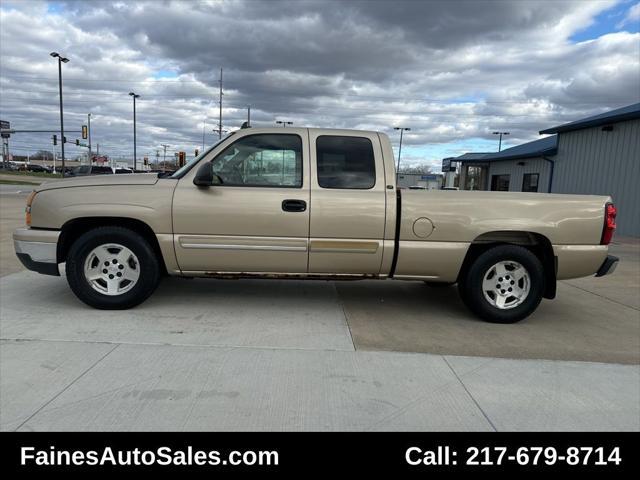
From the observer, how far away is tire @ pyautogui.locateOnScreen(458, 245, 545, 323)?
480 centimetres

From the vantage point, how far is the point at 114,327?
4332 mm

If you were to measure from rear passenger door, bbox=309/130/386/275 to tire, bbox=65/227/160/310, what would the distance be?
169 cm

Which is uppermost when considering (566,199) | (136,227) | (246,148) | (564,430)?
(246,148)

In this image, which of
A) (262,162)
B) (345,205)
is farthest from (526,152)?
(262,162)

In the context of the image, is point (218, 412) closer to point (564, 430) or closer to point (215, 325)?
point (215, 325)

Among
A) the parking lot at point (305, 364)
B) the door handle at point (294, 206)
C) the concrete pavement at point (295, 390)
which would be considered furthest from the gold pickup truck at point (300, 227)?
the concrete pavement at point (295, 390)

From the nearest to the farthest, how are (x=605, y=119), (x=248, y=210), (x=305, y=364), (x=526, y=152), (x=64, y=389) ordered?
(x=64, y=389)
(x=305, y=364)
(x=248, y=210)
(x=605, y=119)
(x=526, y=152)

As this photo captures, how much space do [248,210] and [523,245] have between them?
2.92m

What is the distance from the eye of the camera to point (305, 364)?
367cm

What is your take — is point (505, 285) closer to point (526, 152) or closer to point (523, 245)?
point (523, 245)

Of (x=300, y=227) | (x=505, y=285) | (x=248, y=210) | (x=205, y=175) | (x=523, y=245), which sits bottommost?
(x=505, y=285)

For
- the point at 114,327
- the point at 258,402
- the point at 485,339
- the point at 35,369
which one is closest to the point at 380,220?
the point at 485,339

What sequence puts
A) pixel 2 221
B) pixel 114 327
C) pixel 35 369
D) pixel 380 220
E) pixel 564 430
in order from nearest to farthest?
pixel 564 430, pixel 35 369, pixel 114 327, pixel 380 220, pixel 2 221

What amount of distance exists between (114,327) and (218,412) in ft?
6.30
